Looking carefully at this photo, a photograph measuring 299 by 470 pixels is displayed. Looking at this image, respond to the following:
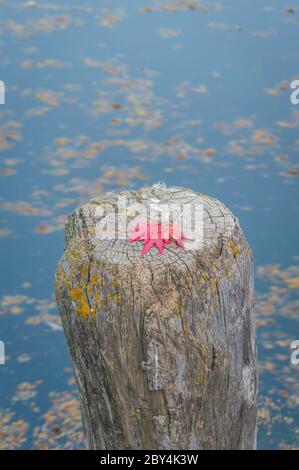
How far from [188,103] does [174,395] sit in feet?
19.4

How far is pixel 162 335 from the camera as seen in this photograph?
8.91ft

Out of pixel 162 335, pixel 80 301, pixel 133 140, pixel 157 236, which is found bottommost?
pixel 162 335

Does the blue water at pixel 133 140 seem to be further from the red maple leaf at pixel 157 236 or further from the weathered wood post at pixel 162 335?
the red maple leaf at pixel 157 236

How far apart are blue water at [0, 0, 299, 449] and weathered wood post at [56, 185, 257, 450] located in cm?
211

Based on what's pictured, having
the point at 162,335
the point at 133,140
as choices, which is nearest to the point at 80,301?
the point at 162,335

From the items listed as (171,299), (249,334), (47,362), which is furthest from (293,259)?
(171,299)

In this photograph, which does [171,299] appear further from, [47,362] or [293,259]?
[293,259]

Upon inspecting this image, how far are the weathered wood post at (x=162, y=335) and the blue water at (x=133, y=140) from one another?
83.2 inches

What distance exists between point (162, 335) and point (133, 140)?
5309mm

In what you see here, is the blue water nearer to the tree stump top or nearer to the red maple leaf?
Answer: the tree stump top

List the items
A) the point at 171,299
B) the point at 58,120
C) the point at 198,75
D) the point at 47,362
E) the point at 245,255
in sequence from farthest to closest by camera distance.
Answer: the point at 198,75 < the point at 58,120 < the point at 47,362 < the point at 245,255 < the point at 171,299

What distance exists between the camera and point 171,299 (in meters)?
2.72

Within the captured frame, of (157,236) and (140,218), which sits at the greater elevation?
(140,218)

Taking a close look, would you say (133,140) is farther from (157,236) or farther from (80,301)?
(80,301)
